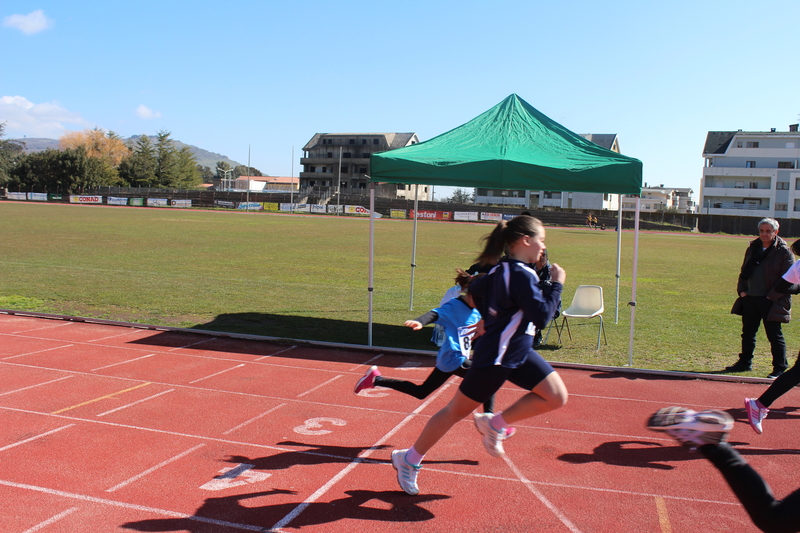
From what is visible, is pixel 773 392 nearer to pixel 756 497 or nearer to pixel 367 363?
pixel 756 497

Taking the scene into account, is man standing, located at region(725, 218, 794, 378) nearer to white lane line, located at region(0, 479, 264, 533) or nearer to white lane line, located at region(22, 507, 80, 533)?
white lane line, located at region(0, 479, 264, 533)

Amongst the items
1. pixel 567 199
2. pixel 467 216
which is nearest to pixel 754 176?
pixel 567 199

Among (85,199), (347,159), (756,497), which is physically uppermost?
(347,159)

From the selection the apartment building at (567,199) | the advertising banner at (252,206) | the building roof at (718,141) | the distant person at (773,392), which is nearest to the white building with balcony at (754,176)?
the building roof at (718,141)

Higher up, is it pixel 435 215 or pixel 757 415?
pixel 435 215

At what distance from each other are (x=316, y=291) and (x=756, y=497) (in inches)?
466

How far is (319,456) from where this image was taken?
182 inches

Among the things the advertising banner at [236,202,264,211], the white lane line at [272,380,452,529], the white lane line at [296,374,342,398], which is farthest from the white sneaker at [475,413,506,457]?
the advertising banner at [236,202,264,211]

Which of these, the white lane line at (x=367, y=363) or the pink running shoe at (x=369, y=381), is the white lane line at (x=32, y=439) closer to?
the pink running shoe at (x=369, y=381)

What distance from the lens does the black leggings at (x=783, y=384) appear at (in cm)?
496

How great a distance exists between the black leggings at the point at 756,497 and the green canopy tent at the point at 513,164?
18.4ft

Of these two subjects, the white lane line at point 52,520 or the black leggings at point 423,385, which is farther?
the black leggings at point 423,385

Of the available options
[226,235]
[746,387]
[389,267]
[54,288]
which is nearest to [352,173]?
[226,235]

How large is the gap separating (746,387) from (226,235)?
26.3 metres
